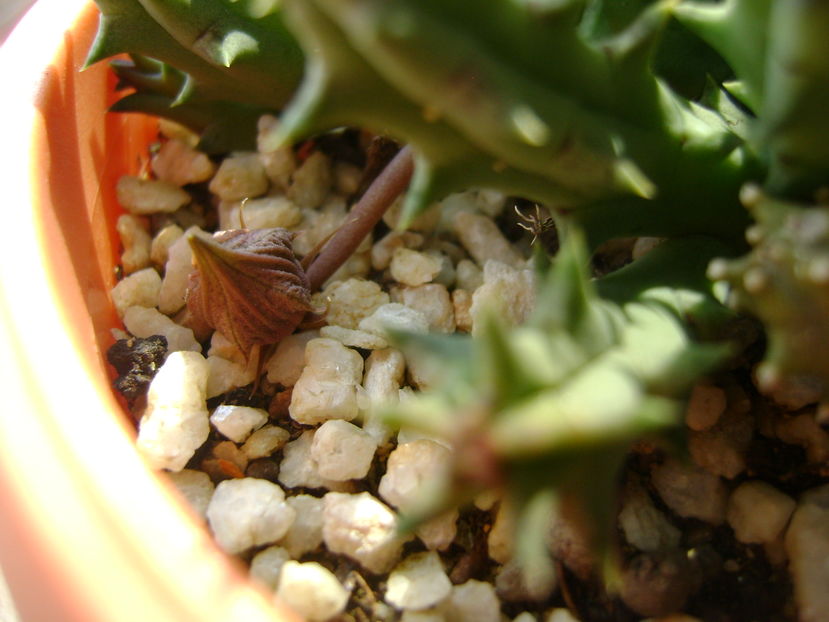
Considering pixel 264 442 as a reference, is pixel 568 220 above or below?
above

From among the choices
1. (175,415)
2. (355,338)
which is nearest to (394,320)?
(355,338)

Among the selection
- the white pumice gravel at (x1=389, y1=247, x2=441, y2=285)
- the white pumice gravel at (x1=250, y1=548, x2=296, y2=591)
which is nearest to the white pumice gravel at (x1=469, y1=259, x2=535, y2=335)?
the white pumice gravel at (x1=389, y1=247, x2=441, y2=285)

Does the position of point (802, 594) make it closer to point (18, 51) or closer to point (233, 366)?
point (233, 366)

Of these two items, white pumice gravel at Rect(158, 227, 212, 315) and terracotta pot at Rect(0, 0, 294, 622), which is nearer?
terracotta pot at Rect(0, 0, 294, 622)

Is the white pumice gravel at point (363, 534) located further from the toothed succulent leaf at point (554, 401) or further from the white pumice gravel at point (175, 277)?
the white pumice gravel at point (175, 277)

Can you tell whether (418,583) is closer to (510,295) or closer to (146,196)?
(510,295)

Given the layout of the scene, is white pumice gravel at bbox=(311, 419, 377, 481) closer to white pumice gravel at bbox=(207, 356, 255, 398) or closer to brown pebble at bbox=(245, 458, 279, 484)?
brown pebble at bbox=(245, 458, 279, 484)

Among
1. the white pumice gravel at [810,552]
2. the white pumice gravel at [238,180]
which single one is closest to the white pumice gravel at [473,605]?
the white pumice gravel at [810,552]
